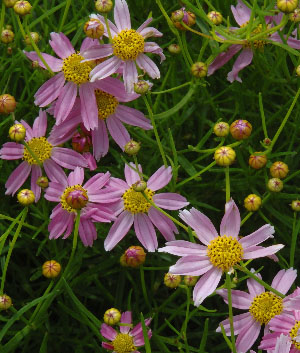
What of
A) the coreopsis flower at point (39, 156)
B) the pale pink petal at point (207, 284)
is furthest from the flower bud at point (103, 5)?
the pale pink petal at point (207, 284)

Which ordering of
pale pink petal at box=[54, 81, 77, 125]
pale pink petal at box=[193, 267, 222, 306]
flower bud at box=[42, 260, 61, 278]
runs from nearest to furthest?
pale pink petal at box=[193, 267, 222, 306], flower bud at box=[42, 260, 61, 278], pale pink petal at box=[54, 81, 77, 125]

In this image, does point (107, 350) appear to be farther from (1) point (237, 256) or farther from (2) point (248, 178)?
(2) point (248, 178)

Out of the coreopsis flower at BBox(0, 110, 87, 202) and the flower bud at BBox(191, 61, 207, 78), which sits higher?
the flower bud at BBox(191, 61, 207, 78)

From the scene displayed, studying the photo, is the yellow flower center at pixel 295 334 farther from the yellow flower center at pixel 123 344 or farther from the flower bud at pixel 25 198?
→ the flower bud at pixel 25 198

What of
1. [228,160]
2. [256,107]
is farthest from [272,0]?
[228,160]

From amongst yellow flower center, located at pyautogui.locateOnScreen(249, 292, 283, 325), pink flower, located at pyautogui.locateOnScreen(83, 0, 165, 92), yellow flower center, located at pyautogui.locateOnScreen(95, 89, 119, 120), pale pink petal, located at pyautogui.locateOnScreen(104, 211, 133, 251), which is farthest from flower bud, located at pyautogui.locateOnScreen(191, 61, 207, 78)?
yellow flower center, located at pyautogui.locateOnScreen(249, 292, 283, 325)

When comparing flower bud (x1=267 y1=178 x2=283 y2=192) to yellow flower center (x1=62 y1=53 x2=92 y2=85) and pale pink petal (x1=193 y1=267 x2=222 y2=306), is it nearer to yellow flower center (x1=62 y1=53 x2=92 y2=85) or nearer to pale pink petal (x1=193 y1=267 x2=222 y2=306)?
pale pink petal (x1=193 y1=267 x2=222 y2=306)
